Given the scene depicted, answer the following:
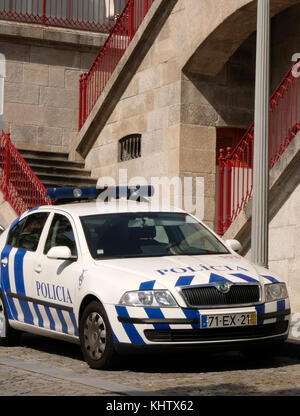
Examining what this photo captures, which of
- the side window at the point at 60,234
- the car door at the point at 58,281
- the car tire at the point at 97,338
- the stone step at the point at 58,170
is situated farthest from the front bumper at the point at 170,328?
the stone step at the point at 58,170

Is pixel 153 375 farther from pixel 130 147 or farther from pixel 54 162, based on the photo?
pixel 54 162

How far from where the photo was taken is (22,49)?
2203 cm

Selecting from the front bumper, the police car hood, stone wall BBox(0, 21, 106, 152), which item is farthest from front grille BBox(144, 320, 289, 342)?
stone wall BBox(0, 21, 106, 152)

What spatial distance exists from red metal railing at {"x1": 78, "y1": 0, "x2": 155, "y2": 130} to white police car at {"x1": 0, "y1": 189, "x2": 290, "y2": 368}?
376 inches

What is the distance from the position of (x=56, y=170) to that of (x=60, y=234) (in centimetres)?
1013

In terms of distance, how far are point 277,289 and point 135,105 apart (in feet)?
34.1

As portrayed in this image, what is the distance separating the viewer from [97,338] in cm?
876

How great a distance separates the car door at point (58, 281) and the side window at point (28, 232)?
242mm

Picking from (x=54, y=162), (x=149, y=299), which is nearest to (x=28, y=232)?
(x=149, y=299)

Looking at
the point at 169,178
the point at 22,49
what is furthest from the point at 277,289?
the point at 22,49

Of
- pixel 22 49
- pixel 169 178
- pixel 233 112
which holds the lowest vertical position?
pixel 169 178

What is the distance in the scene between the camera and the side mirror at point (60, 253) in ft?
30.6
